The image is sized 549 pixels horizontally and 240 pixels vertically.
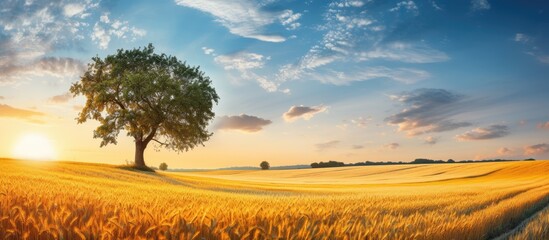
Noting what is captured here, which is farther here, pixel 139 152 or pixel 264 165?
pixel 264 165

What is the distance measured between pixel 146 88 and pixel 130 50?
8.18 metres

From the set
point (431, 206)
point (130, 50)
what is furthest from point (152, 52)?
point (431, 206)

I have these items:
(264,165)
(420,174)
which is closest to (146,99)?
(420,174)

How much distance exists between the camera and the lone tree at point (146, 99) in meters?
39.6

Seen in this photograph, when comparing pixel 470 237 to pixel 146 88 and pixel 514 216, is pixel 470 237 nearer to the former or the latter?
pixel 514 216

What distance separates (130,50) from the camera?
44312 mm

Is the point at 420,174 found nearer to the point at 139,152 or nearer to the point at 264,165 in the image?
the point at 139,152

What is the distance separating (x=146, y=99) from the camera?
4053 centimetres

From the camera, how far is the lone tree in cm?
3956

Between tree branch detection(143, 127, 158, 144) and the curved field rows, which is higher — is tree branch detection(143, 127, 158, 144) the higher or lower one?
A: the higher one

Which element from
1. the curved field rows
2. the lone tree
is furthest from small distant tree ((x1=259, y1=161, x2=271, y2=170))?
the lone tree

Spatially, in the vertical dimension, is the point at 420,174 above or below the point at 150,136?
below

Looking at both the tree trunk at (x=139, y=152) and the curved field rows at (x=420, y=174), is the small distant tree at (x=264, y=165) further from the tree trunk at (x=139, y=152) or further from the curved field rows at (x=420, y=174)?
the tree trunk at (x=139, y=152)

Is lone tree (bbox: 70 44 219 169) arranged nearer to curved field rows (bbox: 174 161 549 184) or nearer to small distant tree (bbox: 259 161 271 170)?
curved field rows (bbox: 174 161 549 184)
